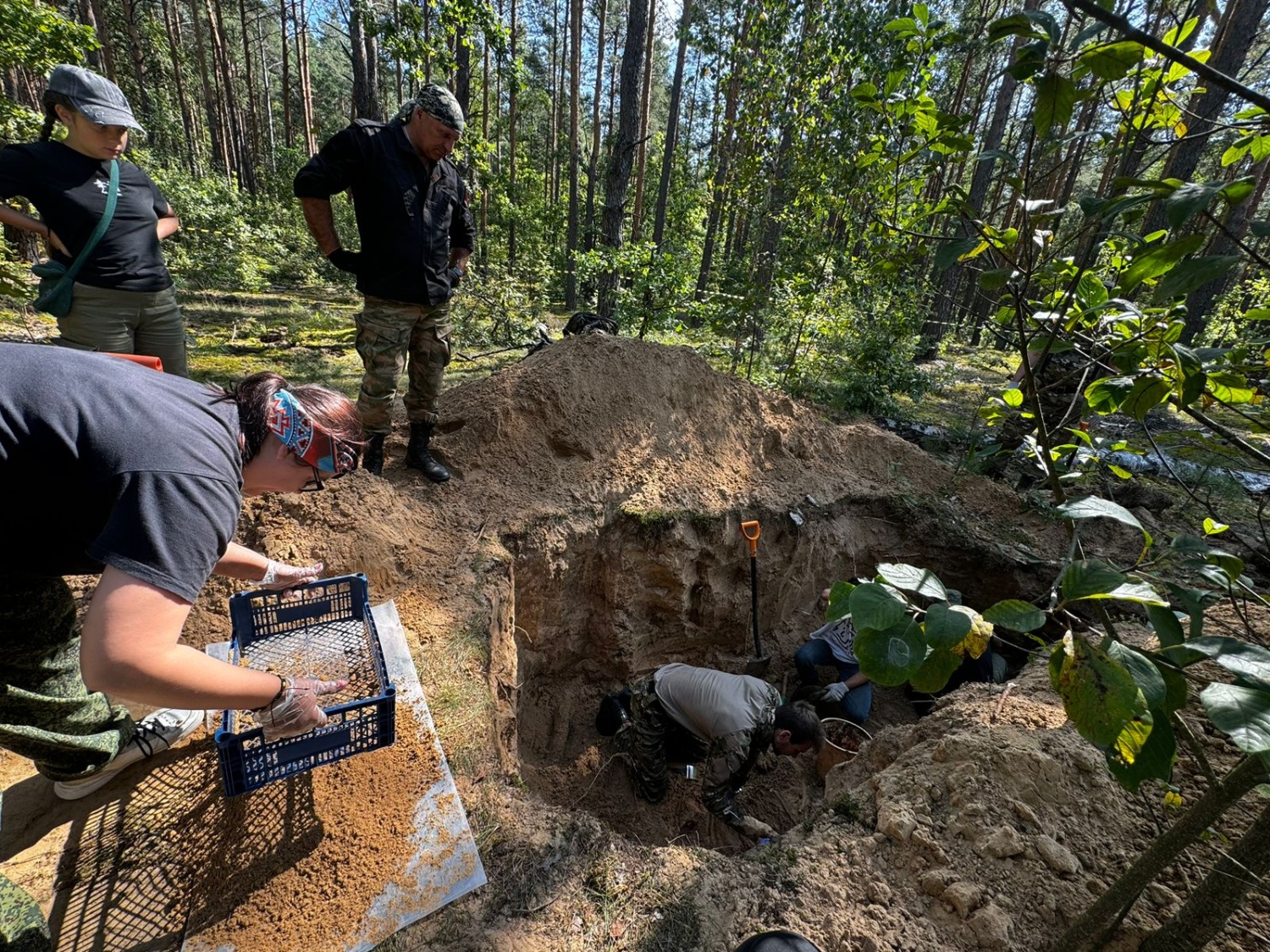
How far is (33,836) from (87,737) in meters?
0.44

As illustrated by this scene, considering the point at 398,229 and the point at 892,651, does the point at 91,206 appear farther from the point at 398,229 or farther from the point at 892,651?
the point at 892,651

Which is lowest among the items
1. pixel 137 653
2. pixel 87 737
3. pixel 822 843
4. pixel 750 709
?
pixel 750 709

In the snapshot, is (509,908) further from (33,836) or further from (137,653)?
(33,836)

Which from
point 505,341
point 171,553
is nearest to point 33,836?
point 171,553

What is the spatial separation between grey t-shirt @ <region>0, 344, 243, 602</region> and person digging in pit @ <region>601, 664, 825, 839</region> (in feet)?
9.72

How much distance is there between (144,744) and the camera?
6.95ft

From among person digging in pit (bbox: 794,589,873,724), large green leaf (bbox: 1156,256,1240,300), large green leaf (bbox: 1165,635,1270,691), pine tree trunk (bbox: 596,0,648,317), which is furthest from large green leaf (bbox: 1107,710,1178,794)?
pine tree trunk (bbox: 596,0,648,317)

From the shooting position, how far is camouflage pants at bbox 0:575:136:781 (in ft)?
5.29

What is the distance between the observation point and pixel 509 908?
1.96 metres

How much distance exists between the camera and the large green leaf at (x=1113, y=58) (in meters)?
0.99

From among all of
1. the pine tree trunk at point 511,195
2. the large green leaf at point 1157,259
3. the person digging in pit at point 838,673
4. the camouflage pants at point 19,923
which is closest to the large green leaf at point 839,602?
the large green leaf at point 1157,259

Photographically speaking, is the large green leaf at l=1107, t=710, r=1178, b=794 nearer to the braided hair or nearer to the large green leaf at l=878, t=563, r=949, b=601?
the large green leaf at l=878, t=563, r=949, b=601

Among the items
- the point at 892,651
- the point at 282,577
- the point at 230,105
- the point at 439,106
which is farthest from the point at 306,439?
the point at 230,105

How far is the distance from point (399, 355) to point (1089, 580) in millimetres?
3436
